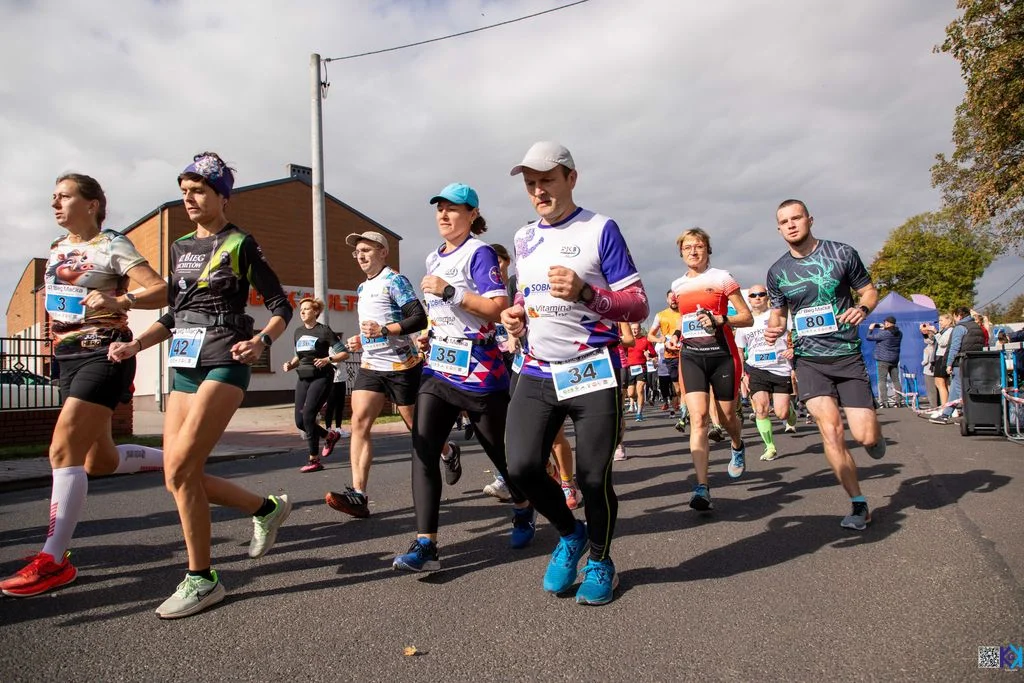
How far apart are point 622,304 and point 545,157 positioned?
0.77m

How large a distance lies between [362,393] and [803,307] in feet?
10.5

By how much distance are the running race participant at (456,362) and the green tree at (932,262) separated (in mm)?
55060

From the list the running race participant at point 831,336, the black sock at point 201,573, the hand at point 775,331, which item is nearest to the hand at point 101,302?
the black sock at point 201,573

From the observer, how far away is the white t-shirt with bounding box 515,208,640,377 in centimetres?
311

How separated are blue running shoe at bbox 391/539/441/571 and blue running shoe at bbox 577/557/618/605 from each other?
2.65ft

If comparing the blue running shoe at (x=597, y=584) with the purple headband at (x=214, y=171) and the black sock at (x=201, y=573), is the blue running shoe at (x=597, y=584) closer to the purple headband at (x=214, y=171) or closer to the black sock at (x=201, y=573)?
the black sock at (x=201, y=573)

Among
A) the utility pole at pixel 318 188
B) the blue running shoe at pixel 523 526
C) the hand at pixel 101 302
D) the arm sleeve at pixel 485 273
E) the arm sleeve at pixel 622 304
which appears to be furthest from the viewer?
the utility pole at pixel 318 188

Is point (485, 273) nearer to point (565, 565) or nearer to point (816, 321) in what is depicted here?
point (565, 565)

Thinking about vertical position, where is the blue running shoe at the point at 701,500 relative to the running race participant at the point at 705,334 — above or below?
below

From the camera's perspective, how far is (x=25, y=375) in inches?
435

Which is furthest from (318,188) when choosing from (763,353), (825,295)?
(825,295)

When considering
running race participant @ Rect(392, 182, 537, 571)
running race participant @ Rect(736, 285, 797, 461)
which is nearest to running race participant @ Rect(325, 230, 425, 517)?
running race participant @ Rect(392, 182, 537, 571)

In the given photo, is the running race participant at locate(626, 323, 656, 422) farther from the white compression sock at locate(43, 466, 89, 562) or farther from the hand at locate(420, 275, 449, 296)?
the white compression sock at locate(43, 466, 89, 562)

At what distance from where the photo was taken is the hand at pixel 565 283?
Result: 280 centimetres
